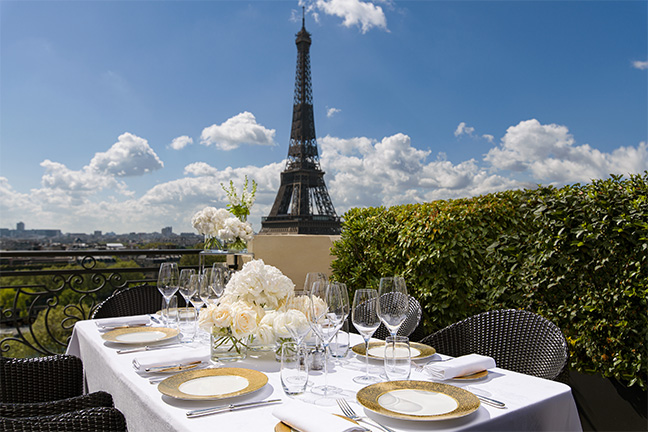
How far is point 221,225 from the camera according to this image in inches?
155

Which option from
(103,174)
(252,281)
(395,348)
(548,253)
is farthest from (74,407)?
(103,174)

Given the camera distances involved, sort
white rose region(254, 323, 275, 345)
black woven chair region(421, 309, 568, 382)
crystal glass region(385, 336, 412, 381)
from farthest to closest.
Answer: black woven chair region(421, 309, 568, 382) → white rose region(254, 323, 275, 345) → crystal glass region(385, 336, 412, 381)

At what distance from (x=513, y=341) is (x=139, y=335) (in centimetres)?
163

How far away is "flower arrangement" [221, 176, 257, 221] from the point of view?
4219 mm

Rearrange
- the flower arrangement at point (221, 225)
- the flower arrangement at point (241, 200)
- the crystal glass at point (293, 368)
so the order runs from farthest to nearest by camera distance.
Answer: the flower arrangement at point (241, 200) → the flower arrangement at point (221, 225) → the crystal glass at point (293, 368)

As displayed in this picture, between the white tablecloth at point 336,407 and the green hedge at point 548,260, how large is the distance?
4.35 ft

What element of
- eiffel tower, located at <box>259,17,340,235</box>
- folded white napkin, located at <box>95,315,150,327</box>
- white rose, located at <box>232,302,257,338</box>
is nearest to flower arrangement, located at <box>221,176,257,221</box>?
folded white napkin, located at <box>95,315,150,327</box>

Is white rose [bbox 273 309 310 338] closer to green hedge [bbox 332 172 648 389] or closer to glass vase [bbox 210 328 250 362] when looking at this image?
glass vase [bbox 210 328 250 362]

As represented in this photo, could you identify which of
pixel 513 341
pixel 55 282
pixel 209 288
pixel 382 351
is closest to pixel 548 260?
pixel 513 341

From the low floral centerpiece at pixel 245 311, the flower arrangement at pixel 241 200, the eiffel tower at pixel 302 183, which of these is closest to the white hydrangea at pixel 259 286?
the low floral centerpiece at pixel 245 311

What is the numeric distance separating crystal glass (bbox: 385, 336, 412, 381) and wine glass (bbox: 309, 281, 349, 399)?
0.51 ft

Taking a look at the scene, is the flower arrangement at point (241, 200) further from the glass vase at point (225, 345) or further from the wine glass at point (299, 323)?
the wine glass at point (299, 323)

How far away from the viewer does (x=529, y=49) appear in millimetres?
16938

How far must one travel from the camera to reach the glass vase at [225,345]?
1509 mm
